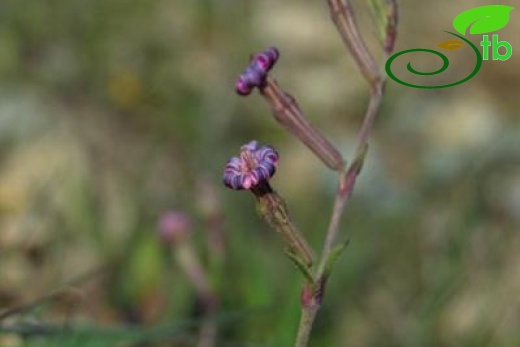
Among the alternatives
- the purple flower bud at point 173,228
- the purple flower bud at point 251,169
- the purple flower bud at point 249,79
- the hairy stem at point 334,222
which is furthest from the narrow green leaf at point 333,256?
the purple flower bud at point 173,228

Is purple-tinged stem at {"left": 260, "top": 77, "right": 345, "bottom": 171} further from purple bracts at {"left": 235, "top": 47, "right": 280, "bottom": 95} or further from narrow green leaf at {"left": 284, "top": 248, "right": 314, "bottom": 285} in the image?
narrow green leaf at {"left": 284, "top": 248, "right": 314, "bottom": 285}

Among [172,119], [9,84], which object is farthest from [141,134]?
[9,84]

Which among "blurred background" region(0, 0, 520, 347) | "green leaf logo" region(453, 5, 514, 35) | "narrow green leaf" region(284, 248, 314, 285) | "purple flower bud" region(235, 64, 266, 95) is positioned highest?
"purple flower bud" region(235, 64, 266, 95)

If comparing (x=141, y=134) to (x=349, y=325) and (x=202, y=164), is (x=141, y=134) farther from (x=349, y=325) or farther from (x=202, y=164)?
(x=349, y=325)

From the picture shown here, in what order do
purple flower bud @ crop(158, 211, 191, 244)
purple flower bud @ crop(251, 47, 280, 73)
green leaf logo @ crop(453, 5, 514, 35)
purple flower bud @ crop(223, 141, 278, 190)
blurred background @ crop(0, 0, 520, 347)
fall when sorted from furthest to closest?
1. blurred background @ crop(0, 0, 520, 347)
2. purple flower bud @ crop(158, 211, 191, 244)
3. green leaf logo @ crop(453, 5, 514, 35)
4. purple flower bud @ crop(251, 47, 280, 73)
5. purple flower bud @ crop(223, 141, 278, 190)

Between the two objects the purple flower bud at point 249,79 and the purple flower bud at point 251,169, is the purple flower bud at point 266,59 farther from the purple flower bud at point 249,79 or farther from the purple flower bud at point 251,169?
the purple flower bud at point 251,169

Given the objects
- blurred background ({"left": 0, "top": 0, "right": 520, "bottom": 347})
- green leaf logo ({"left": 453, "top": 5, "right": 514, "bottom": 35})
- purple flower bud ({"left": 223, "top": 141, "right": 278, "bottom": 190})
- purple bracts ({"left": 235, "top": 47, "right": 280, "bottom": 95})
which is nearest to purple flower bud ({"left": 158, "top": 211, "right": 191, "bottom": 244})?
blurred background ({"left": 0, "top": 0, "right": 520, "bottom": 347})
